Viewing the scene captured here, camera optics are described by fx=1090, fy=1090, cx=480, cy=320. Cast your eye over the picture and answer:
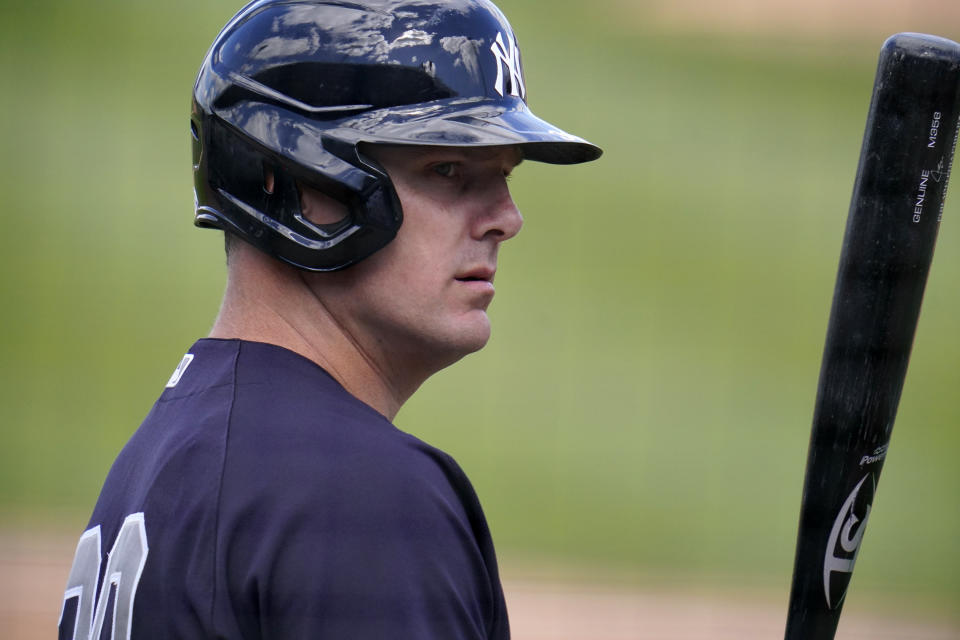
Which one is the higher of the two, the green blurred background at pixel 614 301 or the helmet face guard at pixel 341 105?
the helmet face guard at pixel 341 105

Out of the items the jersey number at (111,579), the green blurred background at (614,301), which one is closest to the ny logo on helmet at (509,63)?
the jersey number at (111,579)

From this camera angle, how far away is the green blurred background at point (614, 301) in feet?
19.2

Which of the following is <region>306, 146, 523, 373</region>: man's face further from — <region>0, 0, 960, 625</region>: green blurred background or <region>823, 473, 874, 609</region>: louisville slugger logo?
<region>0, 0, 960, 625</region>: green blurred background

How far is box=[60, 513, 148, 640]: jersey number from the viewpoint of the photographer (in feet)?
3.90

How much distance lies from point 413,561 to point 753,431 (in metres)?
5.59

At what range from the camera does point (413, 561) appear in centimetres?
107

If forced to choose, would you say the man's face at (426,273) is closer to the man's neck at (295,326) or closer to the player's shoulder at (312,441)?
the man's neck at (295,326)

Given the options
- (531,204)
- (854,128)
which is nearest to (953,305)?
(854,128)

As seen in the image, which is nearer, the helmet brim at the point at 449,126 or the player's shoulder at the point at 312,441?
the player's shoulder at the point at 312,441

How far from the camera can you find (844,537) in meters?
1.57

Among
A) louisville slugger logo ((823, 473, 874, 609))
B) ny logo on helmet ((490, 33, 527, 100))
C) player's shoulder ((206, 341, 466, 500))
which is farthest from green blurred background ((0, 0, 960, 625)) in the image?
player's shoulder ((206, 341, 466, 500))

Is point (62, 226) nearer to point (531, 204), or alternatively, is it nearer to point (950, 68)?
point (531, 204)

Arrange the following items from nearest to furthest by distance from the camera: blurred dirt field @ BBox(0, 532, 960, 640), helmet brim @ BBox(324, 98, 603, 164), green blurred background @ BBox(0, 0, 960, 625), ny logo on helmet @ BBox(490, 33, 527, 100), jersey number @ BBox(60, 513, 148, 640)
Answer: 1. jersey number @ BBox(60, 513, 148, 640)
2. helmet brim @ BBox(324, 98, 603, 164)
3. ny logo on helmet @ BBox(490, 33, 527, 100)
4. blurred dirt field @ BBox(0, 532, 960, 640)
5. green blurred background @ BBox(0, 0, 960, 625)

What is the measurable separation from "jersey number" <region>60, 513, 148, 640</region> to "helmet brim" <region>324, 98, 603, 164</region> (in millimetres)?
526
